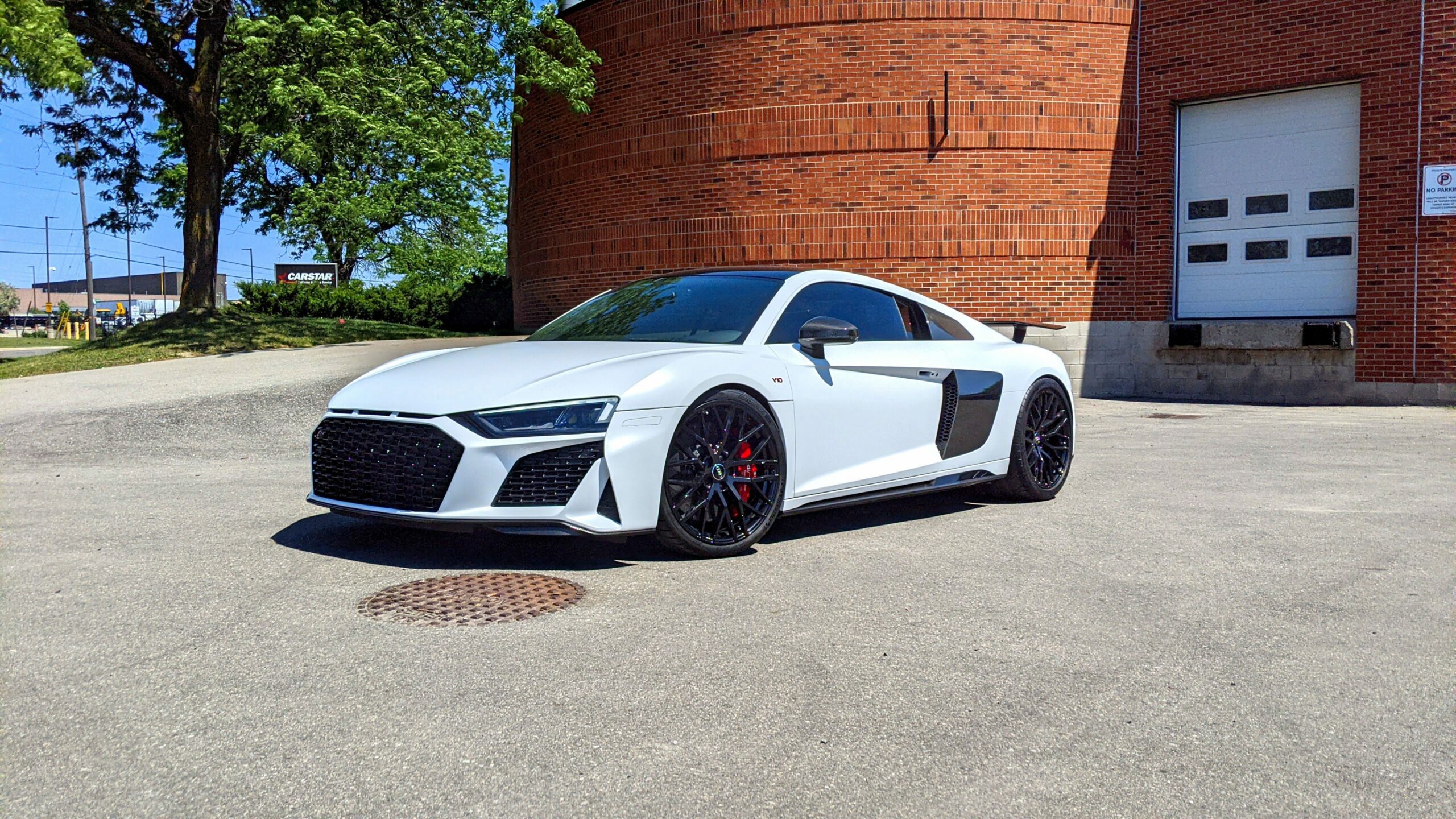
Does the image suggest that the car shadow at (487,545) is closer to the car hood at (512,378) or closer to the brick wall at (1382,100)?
the car hood at (512,378)

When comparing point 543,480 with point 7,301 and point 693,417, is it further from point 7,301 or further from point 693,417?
point 7,301

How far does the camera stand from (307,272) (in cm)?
4653

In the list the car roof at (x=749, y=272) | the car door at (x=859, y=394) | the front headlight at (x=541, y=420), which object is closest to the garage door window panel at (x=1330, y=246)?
the car door at (x=859, y=394)

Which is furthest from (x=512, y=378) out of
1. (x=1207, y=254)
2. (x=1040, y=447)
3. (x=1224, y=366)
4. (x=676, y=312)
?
(x=1207, y=254)

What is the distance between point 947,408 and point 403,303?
2952 cm

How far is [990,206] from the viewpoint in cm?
1631

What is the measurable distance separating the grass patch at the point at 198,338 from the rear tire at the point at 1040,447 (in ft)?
44.6

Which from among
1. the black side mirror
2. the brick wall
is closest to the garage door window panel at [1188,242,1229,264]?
the brick wall

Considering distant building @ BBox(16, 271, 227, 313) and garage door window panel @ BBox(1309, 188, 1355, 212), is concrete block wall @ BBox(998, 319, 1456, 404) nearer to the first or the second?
garage door window panel @ BBox(1309, 188, 1355, 212)

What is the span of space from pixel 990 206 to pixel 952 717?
1374 cm

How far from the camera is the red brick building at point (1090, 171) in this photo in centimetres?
1548

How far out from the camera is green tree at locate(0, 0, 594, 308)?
1852 cm

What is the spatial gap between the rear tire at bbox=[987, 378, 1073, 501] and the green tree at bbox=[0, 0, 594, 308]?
1235 centimetres

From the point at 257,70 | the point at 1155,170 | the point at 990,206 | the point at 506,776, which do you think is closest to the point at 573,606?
the point at 506,776
